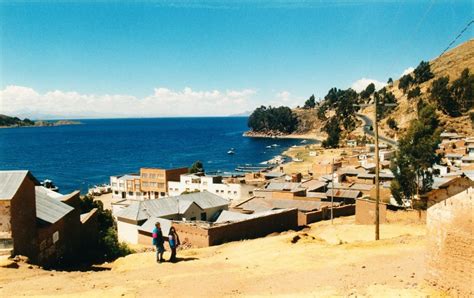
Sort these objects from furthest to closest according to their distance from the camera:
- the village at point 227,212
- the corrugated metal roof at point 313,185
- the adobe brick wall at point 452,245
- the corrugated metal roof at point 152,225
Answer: the corrugated metal roof at point 313,185, the corrugated metal roof at point 152,225, the village at point 227,212, the adobe brick wall at point 452,245

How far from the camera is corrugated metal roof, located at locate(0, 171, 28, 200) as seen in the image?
62.0ft

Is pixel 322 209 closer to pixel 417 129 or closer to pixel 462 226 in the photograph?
pixel 417 129

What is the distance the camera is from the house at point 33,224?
18.6m

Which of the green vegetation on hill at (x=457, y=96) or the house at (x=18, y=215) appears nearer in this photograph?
the house at (x=18, y=215)

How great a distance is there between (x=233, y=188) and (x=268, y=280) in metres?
49.2

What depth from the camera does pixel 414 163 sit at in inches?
1702

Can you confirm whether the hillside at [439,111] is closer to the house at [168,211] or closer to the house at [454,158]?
the house at [454,158]

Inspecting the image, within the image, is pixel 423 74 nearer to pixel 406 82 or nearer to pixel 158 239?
pixel 406 82

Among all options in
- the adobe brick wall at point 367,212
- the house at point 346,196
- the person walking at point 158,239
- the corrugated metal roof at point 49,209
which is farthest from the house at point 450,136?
the corrugated metal roof at point 49,209

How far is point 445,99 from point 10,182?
10590 centimetres

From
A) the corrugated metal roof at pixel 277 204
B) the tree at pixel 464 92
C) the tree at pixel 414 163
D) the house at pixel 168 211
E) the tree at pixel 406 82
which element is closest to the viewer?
the house at pixel 168 211

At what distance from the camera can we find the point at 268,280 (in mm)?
16141

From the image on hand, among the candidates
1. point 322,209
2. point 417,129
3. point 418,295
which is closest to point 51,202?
point 418,295

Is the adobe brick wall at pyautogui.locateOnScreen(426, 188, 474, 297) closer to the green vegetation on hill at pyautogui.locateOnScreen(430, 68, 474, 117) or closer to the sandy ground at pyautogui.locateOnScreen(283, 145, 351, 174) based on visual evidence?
the sandy ground at pyautogui.locateOnScreen(283, 145, 351, 174)
